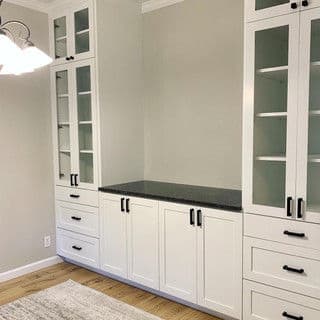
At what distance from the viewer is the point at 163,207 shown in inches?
109

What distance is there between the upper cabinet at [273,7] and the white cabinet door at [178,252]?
4.69 ft

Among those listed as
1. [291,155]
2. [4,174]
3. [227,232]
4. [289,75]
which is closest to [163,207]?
[227,232]

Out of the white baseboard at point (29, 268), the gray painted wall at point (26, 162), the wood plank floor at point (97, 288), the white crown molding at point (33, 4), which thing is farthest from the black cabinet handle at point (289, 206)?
the white crown molding at point (33, 4)

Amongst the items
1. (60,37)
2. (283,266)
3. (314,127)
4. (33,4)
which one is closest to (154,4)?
(60,37)

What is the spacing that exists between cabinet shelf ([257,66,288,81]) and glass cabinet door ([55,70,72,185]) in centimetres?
204

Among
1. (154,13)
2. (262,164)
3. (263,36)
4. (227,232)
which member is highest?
(154,13)

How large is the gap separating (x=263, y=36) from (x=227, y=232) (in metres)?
1.35

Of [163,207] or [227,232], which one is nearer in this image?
[227,232]

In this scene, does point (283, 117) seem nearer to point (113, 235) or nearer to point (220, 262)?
point (220, 262)

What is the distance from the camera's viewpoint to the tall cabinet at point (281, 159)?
205cm

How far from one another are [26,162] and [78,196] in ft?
2.07

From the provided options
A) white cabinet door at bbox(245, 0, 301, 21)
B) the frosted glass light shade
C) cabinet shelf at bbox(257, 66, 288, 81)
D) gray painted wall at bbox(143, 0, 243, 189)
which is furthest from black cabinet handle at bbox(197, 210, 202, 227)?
the frosted glass light shade

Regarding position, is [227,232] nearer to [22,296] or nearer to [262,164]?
[262,164]

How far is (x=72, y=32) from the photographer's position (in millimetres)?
3312
